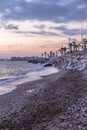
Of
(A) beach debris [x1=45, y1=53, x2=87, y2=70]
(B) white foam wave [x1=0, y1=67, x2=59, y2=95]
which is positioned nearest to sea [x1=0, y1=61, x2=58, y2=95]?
(B) white foam wave [x1=0, y1=67, x2=59, y2=95]

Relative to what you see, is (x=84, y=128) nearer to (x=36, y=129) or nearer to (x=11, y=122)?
(x=36, y=129)

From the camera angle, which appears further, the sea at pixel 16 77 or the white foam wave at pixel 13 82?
the sea at pixel 16 77

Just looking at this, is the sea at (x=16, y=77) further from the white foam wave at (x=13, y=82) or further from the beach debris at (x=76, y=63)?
the beach debris at (x=76, y=63)

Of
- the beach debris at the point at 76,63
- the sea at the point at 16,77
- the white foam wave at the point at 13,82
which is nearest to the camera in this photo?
the white foam wave at the point at 13,82

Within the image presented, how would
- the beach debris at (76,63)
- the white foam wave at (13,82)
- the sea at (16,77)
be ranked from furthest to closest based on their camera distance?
the beach debris at (76,63) < the sea at (16,77) < the white foam wave at (13,82)

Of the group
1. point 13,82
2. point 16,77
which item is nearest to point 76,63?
point 16,77

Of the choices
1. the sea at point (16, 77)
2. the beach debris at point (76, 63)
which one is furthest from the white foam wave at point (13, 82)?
the beach debris at point (76, 63)

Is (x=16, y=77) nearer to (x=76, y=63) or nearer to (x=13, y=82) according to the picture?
(x=13, y=82)

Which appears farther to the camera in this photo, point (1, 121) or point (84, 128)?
point (1, 121)

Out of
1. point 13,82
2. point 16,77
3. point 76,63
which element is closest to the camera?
point 13,82

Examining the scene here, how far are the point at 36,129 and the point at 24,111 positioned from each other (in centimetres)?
417

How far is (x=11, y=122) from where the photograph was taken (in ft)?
44.9

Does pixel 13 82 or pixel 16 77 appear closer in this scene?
pixel 13 82

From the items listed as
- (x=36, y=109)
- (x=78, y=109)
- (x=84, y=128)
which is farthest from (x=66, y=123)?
(x=36, y=109)
